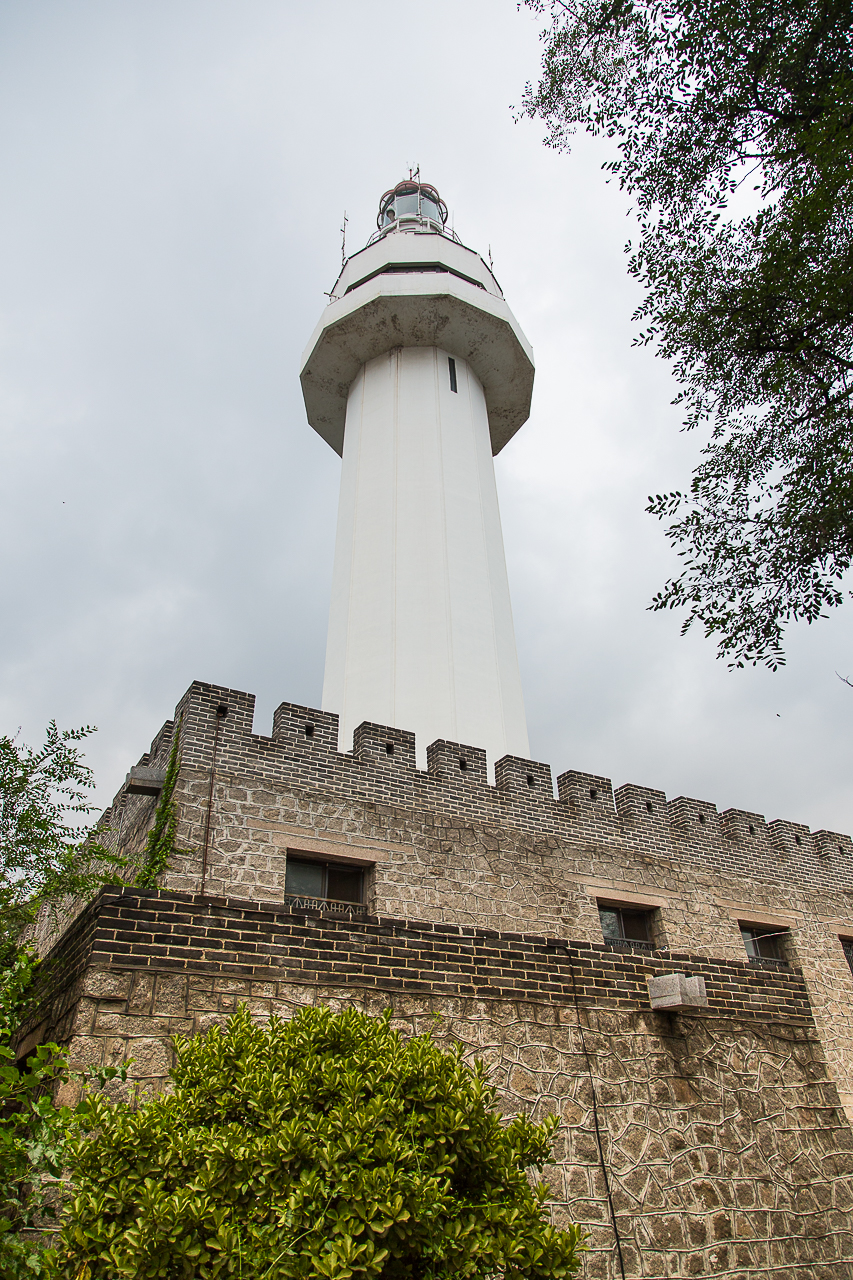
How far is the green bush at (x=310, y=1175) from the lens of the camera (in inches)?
134

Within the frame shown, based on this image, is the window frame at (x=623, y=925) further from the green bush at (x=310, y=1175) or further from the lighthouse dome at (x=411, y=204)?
the lighthouse dome at (x=411, y=204)

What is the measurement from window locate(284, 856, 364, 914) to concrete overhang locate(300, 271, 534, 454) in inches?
493

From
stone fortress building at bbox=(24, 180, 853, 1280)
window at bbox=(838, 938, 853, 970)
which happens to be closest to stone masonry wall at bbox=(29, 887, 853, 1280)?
stone fortress building at bbox=(24, 180, 853, 1280)

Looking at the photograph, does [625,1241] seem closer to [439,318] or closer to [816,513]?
[816,513]

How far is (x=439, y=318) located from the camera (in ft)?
58.4

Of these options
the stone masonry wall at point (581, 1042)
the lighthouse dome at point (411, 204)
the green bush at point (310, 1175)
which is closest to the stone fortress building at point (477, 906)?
the stone masonry wall at point (581, 1042)

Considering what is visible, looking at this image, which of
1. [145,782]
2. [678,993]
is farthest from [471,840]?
[145,782]

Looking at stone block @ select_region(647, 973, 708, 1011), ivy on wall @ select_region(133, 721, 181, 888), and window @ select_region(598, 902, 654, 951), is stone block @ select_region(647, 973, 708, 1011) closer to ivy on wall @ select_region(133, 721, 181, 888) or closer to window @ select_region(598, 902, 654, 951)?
window @ select_region(598, 902, 654, 951)

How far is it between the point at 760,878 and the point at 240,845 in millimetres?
8417

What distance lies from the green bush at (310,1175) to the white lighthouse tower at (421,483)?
29.5ft

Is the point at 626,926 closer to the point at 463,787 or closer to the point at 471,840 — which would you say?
the point at 471,840

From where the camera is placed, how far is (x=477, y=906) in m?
9.73

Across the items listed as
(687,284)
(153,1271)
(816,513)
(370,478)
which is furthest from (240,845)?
(370,478)

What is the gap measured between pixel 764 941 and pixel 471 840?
225 inches
